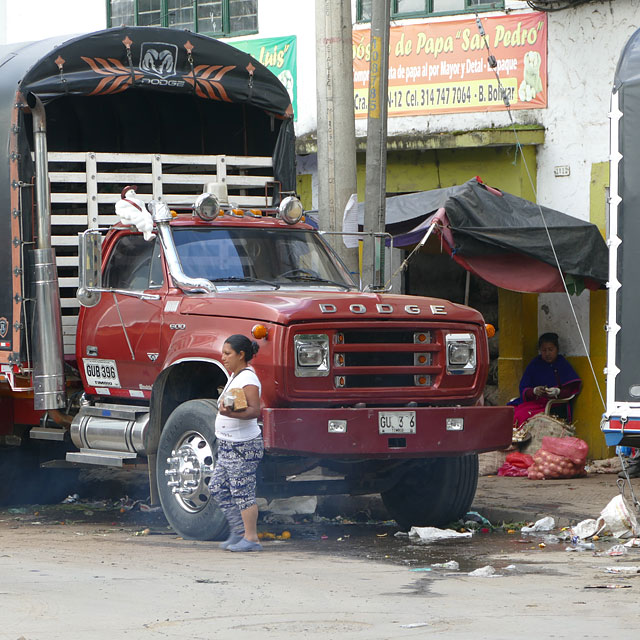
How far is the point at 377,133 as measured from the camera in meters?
12.0

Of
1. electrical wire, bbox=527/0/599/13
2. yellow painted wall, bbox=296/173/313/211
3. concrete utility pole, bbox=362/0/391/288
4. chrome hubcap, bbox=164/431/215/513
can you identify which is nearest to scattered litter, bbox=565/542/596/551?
chrome hubcap, bbox=164/431/215/513

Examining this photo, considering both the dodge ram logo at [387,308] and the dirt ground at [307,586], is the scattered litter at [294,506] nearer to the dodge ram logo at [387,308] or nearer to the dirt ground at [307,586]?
the dirt ground at [307,586]

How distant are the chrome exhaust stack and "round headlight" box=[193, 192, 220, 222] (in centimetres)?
121

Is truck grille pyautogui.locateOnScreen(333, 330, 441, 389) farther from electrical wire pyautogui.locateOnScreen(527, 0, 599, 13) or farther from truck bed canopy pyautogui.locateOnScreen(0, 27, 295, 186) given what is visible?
electrical wire pyautogui.locateOnScreen(527, 0, 599, 13)

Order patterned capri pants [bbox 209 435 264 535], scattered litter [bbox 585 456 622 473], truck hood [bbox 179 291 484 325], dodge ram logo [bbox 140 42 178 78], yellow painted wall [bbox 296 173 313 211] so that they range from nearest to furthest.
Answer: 1. patterned capri pants [bbox 209 435 264 535]
2. truck hood [bbox 179 291 484 325]
3. dodge ram logo [bbox 140 42 178 78]
4. scattered litter [bbox 585 456 622 473]
5. yellow painted wall [bbox 296 173 313 211]

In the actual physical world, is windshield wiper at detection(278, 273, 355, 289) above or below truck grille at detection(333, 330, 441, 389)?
above

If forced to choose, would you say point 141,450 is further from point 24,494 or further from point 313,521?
point 24,494

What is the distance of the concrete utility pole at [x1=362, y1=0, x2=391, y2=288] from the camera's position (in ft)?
38.9

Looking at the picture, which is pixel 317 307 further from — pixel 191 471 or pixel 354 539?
pixel 354 539

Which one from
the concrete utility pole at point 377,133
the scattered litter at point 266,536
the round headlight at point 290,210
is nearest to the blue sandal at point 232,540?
the scattered litter at point 266,536

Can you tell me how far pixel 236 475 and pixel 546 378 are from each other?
6.37 m

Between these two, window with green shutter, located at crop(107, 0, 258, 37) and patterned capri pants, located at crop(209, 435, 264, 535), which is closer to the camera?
patterned capri pants, located at crop(209, 435, 264, 535)

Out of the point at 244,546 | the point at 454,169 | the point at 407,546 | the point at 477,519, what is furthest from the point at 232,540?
the point at 454,169

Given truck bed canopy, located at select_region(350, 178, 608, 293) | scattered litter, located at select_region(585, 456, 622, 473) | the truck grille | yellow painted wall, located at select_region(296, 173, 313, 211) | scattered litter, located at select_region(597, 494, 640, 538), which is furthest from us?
yellow painted wall, located at select_region(296, 173, 313, 211)
